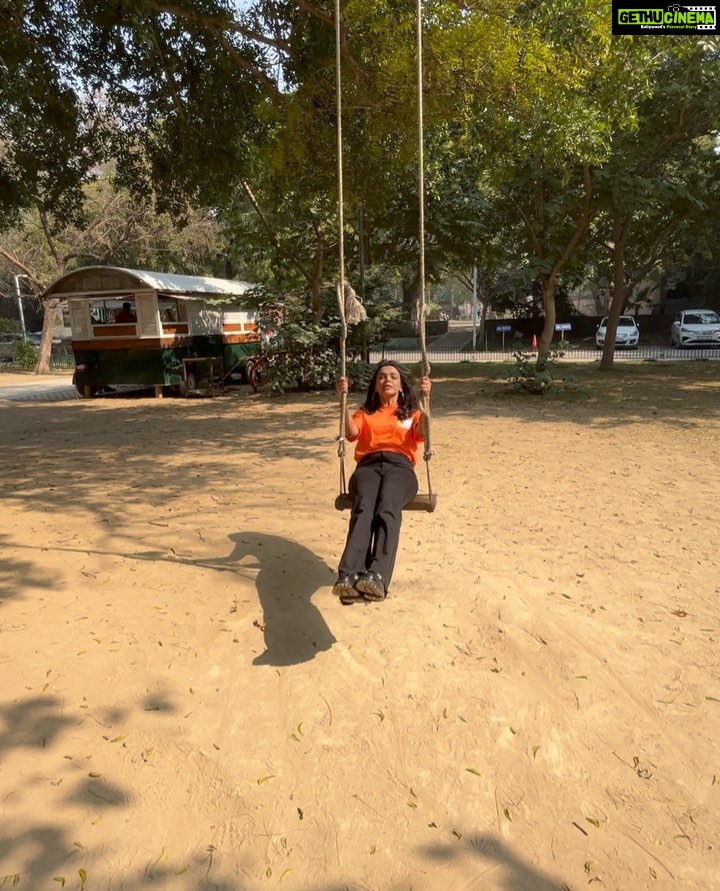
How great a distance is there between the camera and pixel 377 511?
3676mm

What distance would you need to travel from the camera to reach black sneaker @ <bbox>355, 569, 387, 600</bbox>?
10.4 ft

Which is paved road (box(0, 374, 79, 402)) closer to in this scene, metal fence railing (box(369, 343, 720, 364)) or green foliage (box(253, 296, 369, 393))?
green foliage (box(253, 296, 369, 393))

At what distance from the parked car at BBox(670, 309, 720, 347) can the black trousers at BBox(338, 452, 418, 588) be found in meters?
26.8

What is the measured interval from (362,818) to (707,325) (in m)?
28.9

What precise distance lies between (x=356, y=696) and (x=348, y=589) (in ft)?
1.76

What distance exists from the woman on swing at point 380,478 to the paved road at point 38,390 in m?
12.9

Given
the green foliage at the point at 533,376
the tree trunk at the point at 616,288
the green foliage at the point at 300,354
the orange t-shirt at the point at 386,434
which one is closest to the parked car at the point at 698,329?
the tree trunk at the point at 616,288

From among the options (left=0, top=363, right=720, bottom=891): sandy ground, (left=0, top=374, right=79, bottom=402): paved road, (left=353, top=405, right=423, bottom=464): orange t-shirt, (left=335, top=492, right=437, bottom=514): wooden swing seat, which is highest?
(left=353, top=405, right=423, bottom=464): orange t-shirt

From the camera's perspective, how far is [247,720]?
10.2 feet

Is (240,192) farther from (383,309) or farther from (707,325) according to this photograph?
(707,325)

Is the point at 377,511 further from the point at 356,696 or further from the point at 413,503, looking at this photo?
the point at 356,696

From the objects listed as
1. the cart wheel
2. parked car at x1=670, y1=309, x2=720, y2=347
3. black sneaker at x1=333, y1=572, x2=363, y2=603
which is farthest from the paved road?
parked car at x1=670, y1=309, x2=720, y2=347

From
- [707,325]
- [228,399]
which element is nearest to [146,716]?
[228,399]

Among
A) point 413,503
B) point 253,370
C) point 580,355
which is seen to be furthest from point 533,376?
point 580,355
